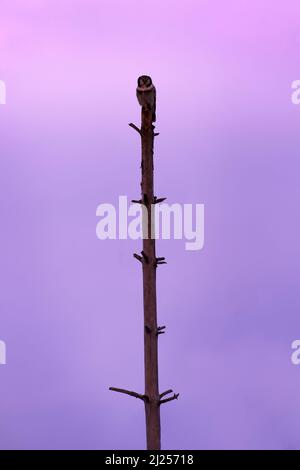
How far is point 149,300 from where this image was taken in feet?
41.5

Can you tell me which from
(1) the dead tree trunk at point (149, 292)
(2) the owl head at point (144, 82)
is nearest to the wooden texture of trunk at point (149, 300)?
(1) the dead tree trunk at point (149, 292)

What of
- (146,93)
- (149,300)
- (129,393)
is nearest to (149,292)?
(149,300)

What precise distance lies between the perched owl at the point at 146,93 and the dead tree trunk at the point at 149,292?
0.11 m

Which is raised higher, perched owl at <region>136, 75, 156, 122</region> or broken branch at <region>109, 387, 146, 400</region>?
perched owl at <region>136, 75, 156, 122</region>

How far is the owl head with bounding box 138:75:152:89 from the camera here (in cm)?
1242

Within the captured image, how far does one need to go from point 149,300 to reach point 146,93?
11.1ft

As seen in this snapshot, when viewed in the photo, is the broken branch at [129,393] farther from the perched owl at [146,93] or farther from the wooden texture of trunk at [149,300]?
the perched owl at [146,93]

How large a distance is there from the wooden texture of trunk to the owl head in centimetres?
41

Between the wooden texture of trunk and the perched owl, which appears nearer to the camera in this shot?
the perched owl

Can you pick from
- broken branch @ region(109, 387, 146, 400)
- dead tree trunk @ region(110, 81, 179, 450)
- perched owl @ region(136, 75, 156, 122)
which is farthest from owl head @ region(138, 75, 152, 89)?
broken branch @ region(109, 387, 146, 400)

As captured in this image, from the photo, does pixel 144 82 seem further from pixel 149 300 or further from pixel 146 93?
pixel 149 300

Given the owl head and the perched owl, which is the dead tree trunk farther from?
the owl head
